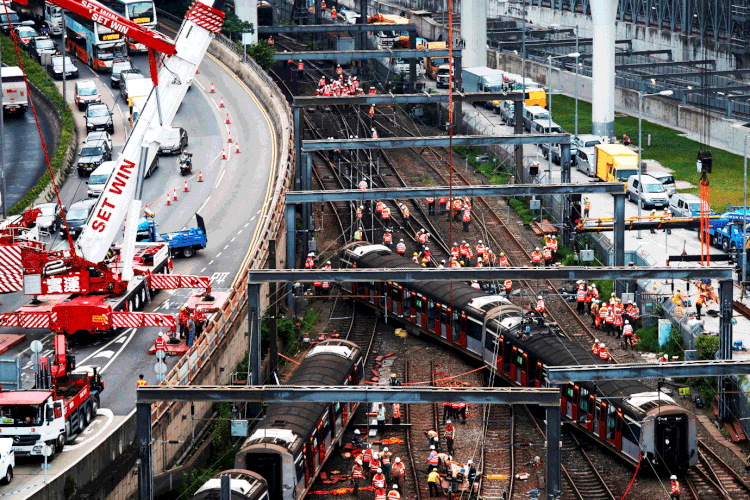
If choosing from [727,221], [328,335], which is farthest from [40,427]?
[727,221]

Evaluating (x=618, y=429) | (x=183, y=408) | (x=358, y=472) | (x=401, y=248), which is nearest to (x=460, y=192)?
(x=401, y=248)

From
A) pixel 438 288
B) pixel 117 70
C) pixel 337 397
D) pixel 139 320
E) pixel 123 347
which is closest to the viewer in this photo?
pixel 337 397

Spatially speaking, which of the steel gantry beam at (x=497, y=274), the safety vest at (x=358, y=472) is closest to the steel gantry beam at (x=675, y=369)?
the steel gantry beam at (x=497, y=274)

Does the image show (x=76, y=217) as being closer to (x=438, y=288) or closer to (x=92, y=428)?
(x=438, y=288)

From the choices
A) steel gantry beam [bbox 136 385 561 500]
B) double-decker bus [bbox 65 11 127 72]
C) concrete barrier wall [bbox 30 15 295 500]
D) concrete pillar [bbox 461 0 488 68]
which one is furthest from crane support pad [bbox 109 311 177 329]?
concrete pillar [bbox 461 0 488 68]

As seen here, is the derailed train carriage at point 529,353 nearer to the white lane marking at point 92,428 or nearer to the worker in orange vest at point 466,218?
the worker in orange vest at point 466,218

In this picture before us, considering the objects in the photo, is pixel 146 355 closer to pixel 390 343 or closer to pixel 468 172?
pixel 390 343

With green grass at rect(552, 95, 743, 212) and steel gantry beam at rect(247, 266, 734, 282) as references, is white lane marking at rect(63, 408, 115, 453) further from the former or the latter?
green grass at rect(552, 95, 743, 212)

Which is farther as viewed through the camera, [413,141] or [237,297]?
[413,141]
